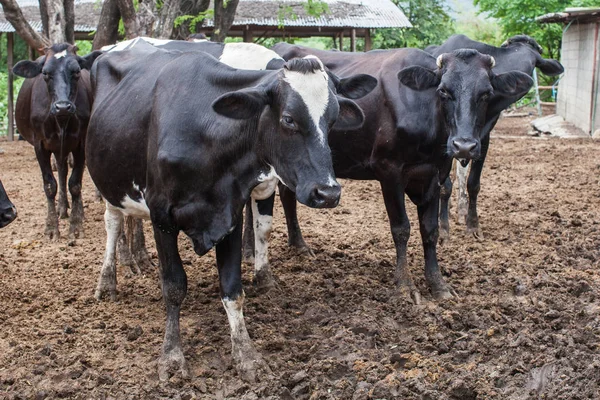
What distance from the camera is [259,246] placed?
6.56m

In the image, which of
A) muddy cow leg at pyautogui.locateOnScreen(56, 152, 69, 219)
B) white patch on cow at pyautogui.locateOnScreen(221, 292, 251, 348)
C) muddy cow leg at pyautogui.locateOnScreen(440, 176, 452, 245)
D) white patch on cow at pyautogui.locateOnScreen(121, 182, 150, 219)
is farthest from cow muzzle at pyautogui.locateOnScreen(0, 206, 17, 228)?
muddy cow leg at pyautogui.locateOnScreen(440, 176, 452, 245)

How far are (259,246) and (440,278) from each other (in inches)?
59.5

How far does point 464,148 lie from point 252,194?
1595 millimetres

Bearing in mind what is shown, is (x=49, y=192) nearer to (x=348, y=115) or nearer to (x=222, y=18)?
(x=222, y=18)

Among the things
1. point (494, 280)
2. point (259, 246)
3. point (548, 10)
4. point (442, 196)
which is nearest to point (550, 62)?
point (442, 196)

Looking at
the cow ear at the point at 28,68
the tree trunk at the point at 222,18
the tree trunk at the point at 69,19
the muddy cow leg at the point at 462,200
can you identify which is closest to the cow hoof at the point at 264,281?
the muddy cow leg at the point at 462,200

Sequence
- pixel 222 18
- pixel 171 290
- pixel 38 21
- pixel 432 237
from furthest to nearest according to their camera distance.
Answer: pixel 38 21 → pixel 222 18 → pixel 432 237 → pixel 171 290

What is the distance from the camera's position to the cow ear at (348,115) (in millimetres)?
4676

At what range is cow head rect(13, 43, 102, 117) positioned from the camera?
8.41 m

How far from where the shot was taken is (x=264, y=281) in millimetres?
6480

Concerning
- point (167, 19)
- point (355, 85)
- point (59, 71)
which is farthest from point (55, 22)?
point (355, 85)

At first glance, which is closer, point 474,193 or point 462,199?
point 474,193

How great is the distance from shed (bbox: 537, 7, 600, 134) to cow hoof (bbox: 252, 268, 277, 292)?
1227 cm

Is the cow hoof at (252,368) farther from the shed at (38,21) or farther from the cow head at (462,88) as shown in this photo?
the shed at (38,21)
